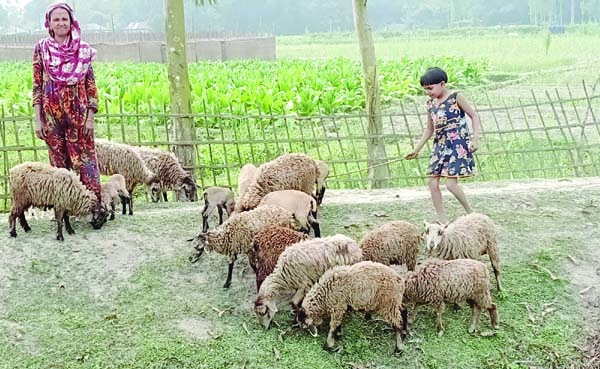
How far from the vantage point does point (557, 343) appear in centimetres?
546

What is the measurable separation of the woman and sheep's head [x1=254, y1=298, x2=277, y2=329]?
8.06 ft

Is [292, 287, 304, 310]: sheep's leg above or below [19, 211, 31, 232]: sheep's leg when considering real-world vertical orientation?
below

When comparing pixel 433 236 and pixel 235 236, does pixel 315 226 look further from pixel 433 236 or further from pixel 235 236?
pixel 433 236

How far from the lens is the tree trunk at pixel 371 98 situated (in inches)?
407

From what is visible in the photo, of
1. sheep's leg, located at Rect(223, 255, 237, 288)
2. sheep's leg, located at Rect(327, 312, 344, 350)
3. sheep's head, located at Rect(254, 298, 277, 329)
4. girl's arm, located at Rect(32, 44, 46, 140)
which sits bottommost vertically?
sheep's leg, located at Rect(327, 312, 344, 350)

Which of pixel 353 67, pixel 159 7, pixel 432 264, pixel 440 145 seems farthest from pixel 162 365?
pixel 159 7

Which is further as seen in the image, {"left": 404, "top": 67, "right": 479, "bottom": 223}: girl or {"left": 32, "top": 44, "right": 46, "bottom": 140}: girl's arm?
{"left": 404, "top": 67, "right": 479, "bottom": 223}: girl

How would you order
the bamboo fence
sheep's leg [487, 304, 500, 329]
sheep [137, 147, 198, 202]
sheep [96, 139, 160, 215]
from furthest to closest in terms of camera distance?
the bamboo fence
sheep [137, 147, 198, 202]
sheep [96, 139, 160, 215]
sheep's leg [487, 304, 500, 329]

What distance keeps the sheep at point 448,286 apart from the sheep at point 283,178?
1.96 m

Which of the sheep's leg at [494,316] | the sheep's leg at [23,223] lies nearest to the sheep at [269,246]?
the sheep's leg at [494,316]

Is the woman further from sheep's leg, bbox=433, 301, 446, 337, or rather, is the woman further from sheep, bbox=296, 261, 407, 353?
sheep's leg, bbox=433, 301, 446, 337

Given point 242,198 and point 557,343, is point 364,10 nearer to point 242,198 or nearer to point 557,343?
point 242,198

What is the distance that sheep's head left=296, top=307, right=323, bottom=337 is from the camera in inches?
202

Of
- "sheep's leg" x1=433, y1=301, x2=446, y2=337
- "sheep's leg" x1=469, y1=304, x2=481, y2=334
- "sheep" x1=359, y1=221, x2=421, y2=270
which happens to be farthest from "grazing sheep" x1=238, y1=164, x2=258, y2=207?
"sheep's leg" x1=469, y1=304, x2=481, y2=334
